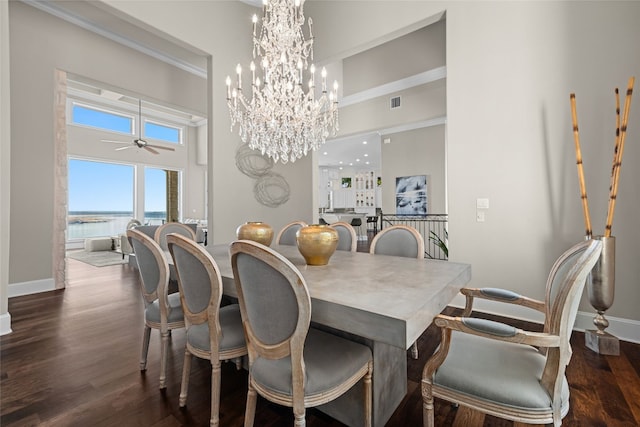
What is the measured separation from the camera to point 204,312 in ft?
4.92

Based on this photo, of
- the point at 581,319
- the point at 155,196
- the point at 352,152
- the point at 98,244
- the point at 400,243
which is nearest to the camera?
the point at 400,243

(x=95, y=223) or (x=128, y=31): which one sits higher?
(x=128, y=31)

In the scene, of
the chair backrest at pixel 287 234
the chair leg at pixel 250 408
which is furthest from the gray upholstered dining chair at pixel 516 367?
the chair backrest at pixel 287 234

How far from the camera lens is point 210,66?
3957mm

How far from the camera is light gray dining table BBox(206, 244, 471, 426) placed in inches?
39.6

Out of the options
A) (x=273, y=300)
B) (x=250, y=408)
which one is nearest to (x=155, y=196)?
(x=250, y=408)

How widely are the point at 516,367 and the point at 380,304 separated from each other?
635 millimetres

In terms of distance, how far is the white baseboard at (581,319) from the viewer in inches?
94.4

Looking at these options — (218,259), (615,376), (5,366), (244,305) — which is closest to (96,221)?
(5,366)

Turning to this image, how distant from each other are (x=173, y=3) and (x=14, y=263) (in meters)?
3.93

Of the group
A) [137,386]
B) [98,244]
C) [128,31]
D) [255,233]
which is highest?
[128,31]

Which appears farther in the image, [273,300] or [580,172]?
[580,172]

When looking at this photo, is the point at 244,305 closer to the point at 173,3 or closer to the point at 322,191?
the point at 173,3

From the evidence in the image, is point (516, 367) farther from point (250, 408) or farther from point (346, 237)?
point (346, 237)
